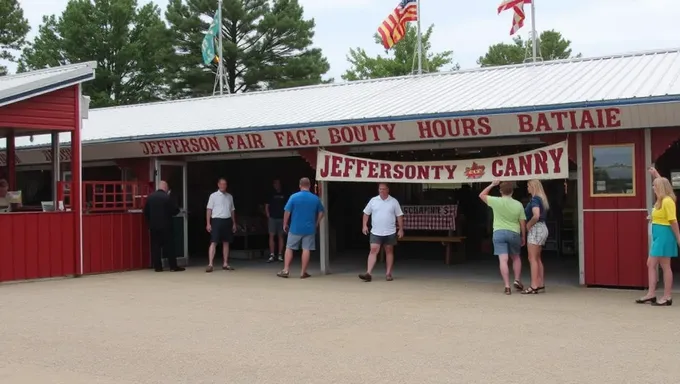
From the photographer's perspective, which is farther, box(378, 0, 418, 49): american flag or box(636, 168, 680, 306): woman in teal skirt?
box(378, 0, 418, 49): american flag

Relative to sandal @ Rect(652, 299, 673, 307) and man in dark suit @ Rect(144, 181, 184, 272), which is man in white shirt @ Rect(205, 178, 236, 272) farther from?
sandal @ Rect(652, 299, 673, 307)

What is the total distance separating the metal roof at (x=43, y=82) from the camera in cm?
1282

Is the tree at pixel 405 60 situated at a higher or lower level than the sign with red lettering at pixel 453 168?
higher

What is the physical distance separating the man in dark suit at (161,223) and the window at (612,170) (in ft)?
25.8

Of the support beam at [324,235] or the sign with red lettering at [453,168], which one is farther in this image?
the support beam at [324,235]

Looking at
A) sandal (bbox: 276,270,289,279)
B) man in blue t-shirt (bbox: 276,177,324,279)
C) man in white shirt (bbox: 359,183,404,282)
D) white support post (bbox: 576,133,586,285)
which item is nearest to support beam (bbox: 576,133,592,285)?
white support post (bbox: 576,133,586,285)

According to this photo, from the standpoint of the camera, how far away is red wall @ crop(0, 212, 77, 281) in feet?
42.8

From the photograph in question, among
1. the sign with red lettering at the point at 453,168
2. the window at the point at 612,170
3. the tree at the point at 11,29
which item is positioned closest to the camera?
the window at the point at 612,170

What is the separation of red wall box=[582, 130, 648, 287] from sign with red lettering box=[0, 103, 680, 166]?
1.01 ft

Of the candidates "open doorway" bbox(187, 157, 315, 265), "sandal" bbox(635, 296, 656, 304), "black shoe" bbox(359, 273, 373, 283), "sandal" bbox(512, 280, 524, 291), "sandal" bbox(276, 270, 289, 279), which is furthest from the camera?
"open doorway" bbox(187, 157, 315, 265)

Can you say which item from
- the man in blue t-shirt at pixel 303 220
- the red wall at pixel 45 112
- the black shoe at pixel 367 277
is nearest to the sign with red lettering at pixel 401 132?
the man in blue t-shirt at pixel 303 220

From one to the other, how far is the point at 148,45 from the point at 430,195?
98.1 feet

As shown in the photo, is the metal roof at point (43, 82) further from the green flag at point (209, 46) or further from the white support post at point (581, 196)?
the green flag at point (209, 46)

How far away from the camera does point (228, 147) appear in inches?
579
